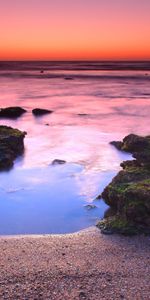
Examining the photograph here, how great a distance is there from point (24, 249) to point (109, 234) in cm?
103

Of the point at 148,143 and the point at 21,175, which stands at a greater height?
the point at 148,143

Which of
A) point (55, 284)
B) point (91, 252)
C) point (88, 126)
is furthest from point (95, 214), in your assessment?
point (88, 126)

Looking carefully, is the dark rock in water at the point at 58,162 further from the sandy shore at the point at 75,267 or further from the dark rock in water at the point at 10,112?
the dark rock in water at the point at 10,112

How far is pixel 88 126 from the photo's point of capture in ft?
49.0

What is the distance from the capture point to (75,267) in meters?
3.93

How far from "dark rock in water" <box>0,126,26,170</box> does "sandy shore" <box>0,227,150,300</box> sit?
3.51 meters

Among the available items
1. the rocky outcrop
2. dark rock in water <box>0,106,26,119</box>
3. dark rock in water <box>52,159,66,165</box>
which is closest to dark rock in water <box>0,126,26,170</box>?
dark rock in water <box>52,159,66,165</box>

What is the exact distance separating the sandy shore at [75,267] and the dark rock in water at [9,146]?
138 inches

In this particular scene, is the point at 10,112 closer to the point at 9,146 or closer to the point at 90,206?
the point at 9,146

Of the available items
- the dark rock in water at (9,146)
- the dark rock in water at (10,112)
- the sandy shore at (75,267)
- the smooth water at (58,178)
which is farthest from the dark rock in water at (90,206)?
the dark rock in water at (10,112)

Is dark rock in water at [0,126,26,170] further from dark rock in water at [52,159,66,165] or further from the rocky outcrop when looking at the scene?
the rocky outcrop

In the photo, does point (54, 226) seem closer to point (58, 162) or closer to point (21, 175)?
point (21, 175)

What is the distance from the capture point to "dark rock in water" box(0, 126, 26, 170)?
819 centimetres

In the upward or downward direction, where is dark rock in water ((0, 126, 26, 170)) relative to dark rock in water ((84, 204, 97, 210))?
upward
